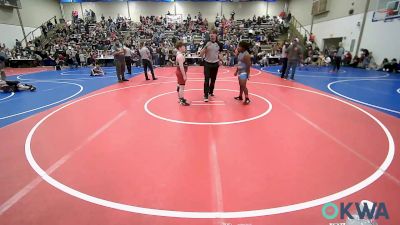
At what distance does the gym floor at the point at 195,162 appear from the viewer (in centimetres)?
258

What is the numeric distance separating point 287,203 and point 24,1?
106 feet

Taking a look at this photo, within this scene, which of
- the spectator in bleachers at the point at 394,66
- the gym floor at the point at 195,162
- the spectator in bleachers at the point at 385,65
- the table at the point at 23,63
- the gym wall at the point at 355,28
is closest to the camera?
the gym floor at the point at 195,162

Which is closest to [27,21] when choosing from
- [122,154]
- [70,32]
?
[70,32]

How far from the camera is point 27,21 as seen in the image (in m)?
25.3

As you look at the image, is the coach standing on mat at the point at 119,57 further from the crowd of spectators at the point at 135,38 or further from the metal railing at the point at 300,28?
the metal railing at the point at 300,28

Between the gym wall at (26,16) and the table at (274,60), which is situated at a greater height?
the gym wall at (26,16)

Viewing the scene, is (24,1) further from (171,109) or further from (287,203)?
(287,203)

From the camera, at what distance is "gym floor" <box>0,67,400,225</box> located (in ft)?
8.47

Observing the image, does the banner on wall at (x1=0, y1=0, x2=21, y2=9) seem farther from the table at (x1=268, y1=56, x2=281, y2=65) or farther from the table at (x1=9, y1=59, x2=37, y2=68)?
the table at (x1=268, y1=56, x2=281, y2=65)

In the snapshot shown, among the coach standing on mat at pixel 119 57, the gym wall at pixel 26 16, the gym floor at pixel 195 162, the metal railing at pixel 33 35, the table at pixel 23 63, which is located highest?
the gym wall at pixel 26 16

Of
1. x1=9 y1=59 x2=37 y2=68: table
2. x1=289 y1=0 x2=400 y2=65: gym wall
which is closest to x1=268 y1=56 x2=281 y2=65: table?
x1=289 y1=0 x2=400 y2=65: gym wall

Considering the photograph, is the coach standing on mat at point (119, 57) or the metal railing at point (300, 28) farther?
the metal railing at point (300, 28)

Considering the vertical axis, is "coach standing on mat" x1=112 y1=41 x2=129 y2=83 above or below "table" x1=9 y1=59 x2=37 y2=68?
above

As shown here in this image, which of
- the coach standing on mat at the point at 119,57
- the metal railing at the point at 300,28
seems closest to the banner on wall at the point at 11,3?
the coach standing on mat at the point at 119,57
